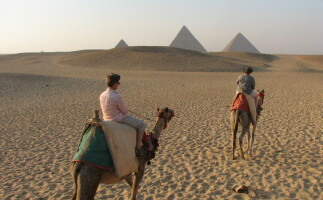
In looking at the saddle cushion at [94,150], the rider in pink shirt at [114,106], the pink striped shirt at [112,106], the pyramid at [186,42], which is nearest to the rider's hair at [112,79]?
the rider in pink shirt at [114,106]

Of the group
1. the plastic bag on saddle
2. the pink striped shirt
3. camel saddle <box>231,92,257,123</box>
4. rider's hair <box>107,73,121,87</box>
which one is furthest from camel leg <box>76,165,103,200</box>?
camel saddle <box>231,92,257,123</box>

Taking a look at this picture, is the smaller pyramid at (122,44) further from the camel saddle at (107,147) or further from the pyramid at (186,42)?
the camel saddle at (107,147)

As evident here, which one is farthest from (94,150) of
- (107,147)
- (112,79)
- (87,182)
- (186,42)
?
(186,42)

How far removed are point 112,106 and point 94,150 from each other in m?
0.72

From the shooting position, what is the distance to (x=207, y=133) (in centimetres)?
1104

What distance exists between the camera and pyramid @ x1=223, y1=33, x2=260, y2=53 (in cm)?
13825

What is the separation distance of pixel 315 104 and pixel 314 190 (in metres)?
11.4

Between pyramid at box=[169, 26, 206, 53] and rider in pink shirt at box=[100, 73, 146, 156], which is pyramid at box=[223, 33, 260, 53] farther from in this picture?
rider in pink shirt at box=[100, 73, 146, 156]

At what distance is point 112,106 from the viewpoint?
4.61 metres

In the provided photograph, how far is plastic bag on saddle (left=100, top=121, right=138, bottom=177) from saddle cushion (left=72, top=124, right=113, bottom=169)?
0.24 ft

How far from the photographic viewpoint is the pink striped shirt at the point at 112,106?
4570 millimetres

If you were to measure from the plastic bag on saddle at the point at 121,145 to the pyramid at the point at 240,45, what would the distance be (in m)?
138

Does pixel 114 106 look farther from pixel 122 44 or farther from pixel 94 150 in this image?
pixel 122 44

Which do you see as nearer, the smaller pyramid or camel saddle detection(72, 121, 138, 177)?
camel saddle detection(72, 121, 138, 177)
